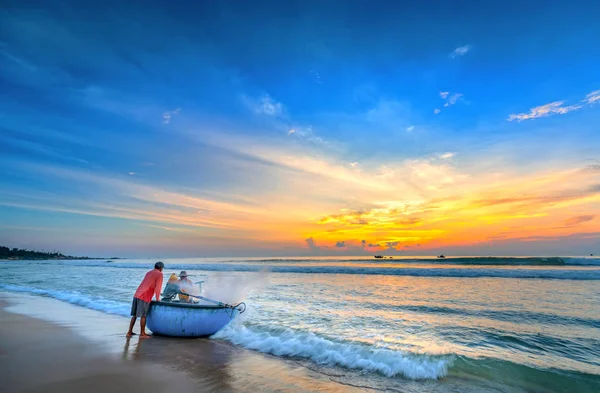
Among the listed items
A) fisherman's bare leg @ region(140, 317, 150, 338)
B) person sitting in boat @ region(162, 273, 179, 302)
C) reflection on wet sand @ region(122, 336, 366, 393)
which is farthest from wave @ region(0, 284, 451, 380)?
fisherman's bare leg @ region(140, 317, 150, 338)

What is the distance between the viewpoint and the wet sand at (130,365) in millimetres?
5676

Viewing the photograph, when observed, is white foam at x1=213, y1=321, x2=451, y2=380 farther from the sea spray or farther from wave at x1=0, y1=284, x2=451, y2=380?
the sea spray

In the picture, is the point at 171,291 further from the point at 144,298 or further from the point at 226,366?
the point at 226,366

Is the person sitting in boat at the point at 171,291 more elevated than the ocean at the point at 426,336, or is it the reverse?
the person sitting in boat at the point at 171,291

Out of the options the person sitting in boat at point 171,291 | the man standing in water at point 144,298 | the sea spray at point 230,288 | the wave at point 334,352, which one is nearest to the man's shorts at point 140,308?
the man standing in water at point 144,298

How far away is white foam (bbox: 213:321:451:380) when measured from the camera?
686cm

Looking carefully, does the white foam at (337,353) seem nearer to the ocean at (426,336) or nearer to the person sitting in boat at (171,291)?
the ocean at (426,336)

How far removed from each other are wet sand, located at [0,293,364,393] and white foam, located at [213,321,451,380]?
572 mm

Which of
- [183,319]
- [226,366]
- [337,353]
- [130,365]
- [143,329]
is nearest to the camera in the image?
[130,365]

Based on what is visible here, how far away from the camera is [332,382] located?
6219mm

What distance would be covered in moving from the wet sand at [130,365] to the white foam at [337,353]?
572 millimetres

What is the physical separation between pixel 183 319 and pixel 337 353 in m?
4.65

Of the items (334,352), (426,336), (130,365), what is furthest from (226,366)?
(426,336)

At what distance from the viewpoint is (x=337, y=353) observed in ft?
25.6
